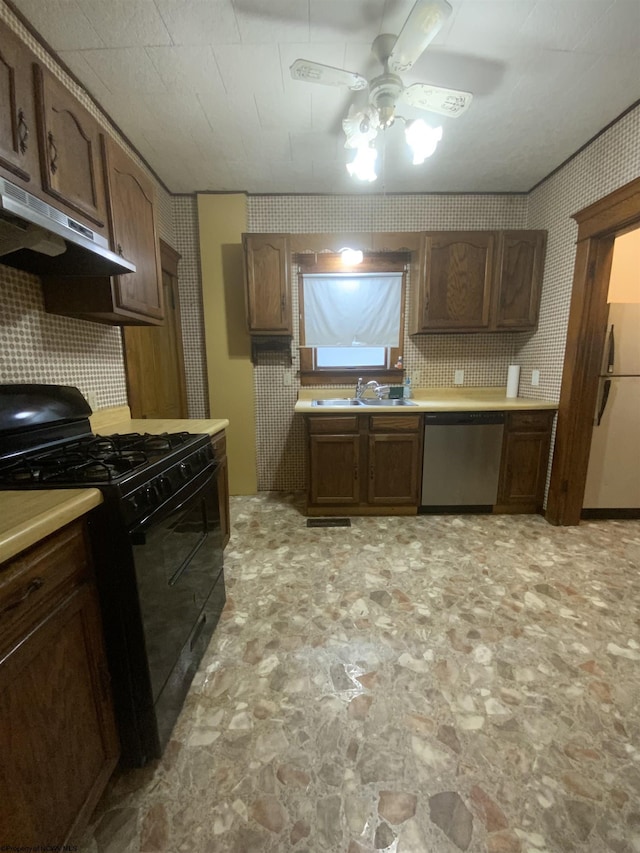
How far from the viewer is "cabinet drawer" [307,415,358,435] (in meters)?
2.57

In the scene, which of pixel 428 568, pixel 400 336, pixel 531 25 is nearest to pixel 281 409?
pixel 400 336

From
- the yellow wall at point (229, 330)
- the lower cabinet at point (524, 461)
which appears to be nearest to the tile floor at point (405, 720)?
the lower cabinet at point (524, 461)

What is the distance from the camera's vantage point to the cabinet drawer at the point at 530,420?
8.54ft

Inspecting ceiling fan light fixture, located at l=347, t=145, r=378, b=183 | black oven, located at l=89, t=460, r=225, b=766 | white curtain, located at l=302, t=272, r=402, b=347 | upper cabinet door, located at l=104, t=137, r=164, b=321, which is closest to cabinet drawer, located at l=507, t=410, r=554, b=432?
white curtain, located at l=302, t=272, r=402, b=347

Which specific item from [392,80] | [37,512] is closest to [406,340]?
[392,80]

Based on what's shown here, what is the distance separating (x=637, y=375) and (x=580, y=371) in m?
0.48

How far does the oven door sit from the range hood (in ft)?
2.89

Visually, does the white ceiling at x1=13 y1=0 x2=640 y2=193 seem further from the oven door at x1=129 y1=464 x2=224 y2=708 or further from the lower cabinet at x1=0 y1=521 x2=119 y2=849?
the lower cabinet at x1=0 y1=521 x2=119 y2=849

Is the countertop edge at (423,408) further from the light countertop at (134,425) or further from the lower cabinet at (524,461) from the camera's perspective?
the light countertop at (134,425)

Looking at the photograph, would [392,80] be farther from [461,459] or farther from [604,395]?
[604,395]

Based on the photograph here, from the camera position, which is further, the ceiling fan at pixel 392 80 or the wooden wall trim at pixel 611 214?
the wooden wall trim at pixel 611 214

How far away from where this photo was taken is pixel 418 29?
121 cm

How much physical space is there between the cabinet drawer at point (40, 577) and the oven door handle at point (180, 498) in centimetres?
13

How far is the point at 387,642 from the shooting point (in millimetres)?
1495
